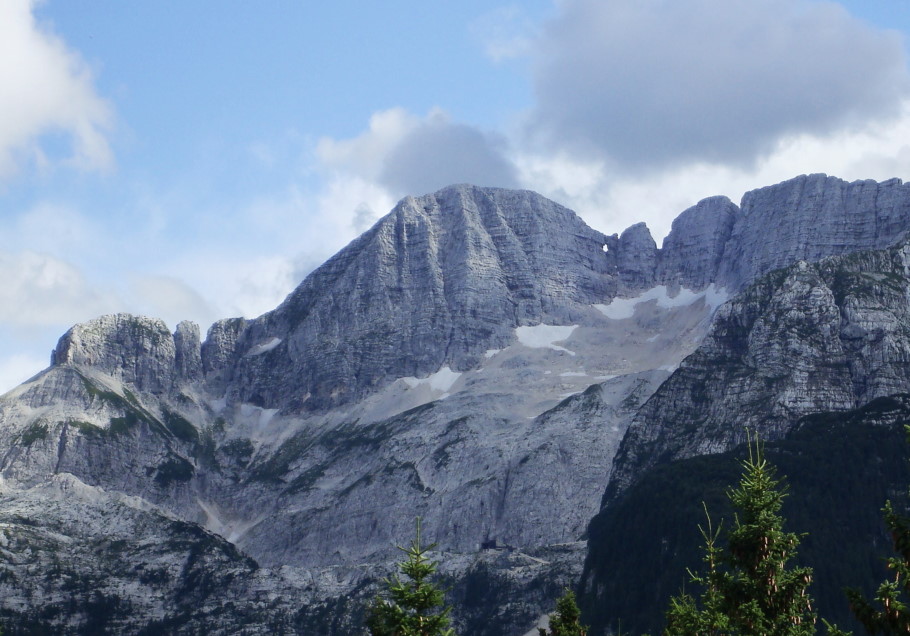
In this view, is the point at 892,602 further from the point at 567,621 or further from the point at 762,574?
the point at 567,621

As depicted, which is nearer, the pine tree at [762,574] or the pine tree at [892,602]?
the pine tree at [892,602]

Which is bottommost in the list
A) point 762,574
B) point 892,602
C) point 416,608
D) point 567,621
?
point 416,608

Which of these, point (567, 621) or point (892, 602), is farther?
point (567, 621)

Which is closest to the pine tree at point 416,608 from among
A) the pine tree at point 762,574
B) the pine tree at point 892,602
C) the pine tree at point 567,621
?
the pine tree at point 762,574

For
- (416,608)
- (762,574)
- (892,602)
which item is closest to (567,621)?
(762,574)

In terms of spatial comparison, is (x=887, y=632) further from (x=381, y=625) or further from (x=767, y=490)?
(x=381, y=625)

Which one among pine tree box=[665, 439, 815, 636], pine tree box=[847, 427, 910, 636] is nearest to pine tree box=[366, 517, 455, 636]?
pine tree box=[665, 439, 815, 636]

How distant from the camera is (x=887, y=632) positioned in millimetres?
52312

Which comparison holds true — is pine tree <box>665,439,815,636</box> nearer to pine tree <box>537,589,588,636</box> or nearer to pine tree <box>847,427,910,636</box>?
pine tree <box>847,427,910,636</box>

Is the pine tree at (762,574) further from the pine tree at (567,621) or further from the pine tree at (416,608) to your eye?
the pine tree at (567,621)

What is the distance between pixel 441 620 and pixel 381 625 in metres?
7.64

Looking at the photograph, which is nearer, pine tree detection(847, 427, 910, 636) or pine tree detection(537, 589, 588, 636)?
pine tree detection(847, 427, 910, 636)

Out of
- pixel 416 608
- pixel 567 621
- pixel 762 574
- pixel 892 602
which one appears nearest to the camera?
pixel 892 602

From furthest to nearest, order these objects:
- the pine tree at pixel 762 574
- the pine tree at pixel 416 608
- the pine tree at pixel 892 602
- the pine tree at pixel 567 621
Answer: the pine tree at pixel 567 621 < the pine tree at pixel 762 574 < the pine tree at pixel 416 608 < the pine tree at pixel 892 602
